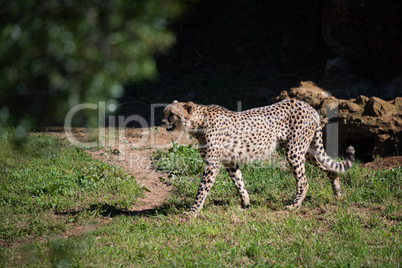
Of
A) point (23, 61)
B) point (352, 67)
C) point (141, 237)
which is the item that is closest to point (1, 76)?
point (23, 61)

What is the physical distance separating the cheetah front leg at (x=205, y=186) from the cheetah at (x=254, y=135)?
0.04 metres

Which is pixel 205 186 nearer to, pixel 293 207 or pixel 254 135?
pixel 254 135

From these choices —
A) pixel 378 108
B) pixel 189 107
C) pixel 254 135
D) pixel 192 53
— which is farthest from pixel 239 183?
pixel 192 53

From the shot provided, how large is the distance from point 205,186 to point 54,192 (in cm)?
234

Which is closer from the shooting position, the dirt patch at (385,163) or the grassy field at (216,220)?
the grassy field at (216,220)

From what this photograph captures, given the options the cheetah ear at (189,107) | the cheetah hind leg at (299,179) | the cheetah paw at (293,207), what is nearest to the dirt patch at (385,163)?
the cheetah hind leg at (299,179)

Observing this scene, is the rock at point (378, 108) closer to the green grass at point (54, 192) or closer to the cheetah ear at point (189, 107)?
the cheetah ear at point (189, 107)

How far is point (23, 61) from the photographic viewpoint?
Answer: 1.49 meters

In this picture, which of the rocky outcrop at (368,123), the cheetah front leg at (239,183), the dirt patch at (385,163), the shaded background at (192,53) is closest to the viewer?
the shaded background at (192,53)

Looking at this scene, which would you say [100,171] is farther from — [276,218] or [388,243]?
[388,243]

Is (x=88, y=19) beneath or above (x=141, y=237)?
above

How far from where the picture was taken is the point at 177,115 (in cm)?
571

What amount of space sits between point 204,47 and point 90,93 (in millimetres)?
12177

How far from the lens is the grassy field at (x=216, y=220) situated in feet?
13.9
